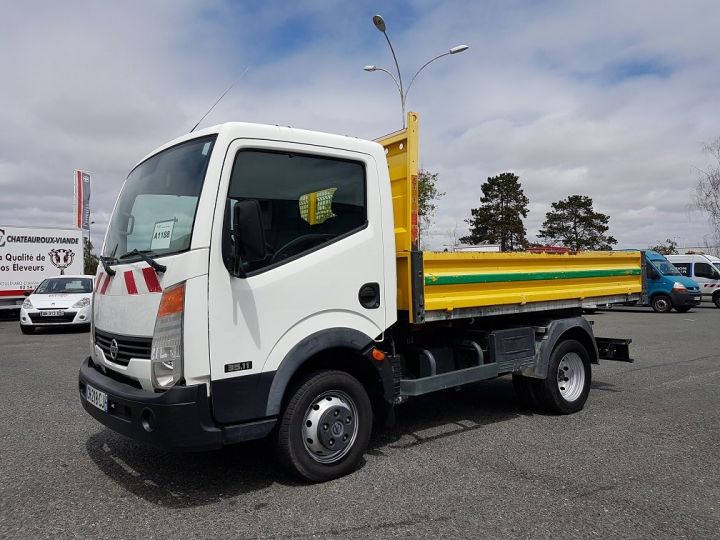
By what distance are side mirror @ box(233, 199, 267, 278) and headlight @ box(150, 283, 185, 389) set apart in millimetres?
387

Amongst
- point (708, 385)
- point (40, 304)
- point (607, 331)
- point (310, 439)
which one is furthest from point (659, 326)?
point (40, 304)

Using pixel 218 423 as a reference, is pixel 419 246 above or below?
above

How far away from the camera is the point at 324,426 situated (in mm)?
4008

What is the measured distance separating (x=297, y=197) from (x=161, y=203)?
94 cm

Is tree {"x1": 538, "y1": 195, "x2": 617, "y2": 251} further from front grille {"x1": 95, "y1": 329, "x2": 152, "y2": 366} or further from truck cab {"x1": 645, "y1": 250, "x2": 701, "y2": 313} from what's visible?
front grille {"x1": 95, "y1": 329, "x2": 152, "y2": 366}

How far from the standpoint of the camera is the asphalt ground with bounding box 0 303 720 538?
11.1 ft

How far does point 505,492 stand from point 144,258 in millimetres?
2810

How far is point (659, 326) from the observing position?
1570 centimetres

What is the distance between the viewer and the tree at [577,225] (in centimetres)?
5312

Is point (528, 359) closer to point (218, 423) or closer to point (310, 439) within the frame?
point (310, 439)

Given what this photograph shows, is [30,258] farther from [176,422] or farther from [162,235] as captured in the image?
[176,422]

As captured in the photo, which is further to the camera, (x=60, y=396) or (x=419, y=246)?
(x=60, y=396)

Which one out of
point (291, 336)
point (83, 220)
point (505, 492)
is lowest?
point (505, 492)

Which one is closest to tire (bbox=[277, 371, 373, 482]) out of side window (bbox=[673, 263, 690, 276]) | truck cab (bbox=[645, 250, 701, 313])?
truck cab (bbox=[645, 250, 701, 313])
